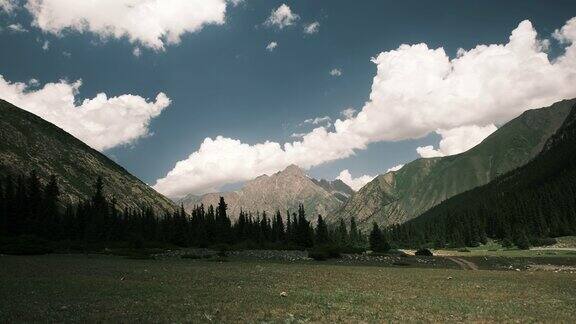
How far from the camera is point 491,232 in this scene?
607 ft

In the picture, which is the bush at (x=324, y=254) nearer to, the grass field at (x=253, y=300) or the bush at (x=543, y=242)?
the grass field at (x=253, y=300)

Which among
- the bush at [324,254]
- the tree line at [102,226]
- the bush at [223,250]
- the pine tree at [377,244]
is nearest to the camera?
the bush at [324,254]

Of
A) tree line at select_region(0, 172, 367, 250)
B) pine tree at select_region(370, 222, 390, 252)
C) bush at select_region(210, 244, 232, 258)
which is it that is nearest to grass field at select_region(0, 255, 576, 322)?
bush at select_region(210, 244, 232, 258)

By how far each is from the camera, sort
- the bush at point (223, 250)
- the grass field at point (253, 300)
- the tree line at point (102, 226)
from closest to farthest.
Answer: the grass field at point (253, 300)
the bush at point (223, 250)
the tree line at point (102, 226)

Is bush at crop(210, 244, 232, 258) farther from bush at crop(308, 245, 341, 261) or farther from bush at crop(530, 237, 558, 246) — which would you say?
bush at crop(530, 237, 558, 246)

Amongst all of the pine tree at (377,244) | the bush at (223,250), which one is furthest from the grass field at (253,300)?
the pine tree at (377,244)

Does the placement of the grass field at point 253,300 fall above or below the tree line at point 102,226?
below

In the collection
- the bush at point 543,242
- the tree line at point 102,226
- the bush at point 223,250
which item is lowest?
the bush at point 543,242

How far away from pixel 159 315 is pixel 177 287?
10.1 m

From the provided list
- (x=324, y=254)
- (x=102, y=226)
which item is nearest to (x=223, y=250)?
(x=324, y=254)

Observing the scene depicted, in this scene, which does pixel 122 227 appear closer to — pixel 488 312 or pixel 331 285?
pixel 331 285

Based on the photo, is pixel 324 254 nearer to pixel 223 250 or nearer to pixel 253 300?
pixel 223 250

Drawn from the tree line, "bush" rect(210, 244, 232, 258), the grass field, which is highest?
the tree line

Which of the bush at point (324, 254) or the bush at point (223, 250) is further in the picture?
the bush at point (223, 250)
